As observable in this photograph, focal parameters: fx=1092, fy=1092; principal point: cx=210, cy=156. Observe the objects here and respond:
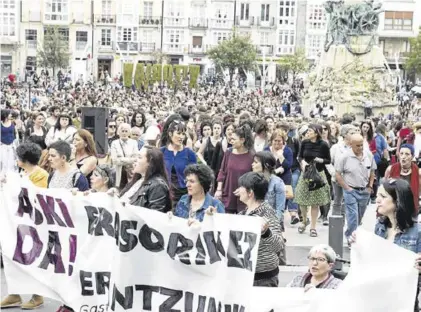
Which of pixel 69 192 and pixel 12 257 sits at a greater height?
pixel 69 192

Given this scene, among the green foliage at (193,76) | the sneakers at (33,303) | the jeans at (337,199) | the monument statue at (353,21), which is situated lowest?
the green foliage at (193,76)

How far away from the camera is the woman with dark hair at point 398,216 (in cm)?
713

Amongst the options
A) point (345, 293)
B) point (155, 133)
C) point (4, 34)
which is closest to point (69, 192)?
point (345, 293)

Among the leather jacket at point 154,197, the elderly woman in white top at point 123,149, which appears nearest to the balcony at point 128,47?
the elderly woman in white top at point 123,149

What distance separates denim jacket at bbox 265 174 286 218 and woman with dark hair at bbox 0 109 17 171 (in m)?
6.14

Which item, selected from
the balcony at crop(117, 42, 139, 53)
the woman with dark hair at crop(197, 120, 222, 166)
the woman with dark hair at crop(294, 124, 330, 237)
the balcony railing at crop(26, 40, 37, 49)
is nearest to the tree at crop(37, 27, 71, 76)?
the balcony railing at crop(26, 40, 37, 49)

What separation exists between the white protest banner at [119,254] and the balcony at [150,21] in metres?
78.8

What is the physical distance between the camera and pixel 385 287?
21.0 feet

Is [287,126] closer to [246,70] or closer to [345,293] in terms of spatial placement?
[345,293]

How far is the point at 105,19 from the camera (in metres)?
85.8

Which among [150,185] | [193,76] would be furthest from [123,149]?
[193,76]

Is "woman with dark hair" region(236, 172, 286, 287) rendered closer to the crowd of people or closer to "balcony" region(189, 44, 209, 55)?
the crowd of people

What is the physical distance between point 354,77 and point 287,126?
762 inches

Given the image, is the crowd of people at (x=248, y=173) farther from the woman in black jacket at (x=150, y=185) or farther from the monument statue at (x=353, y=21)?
the monument statue at (x=353, y=21)
